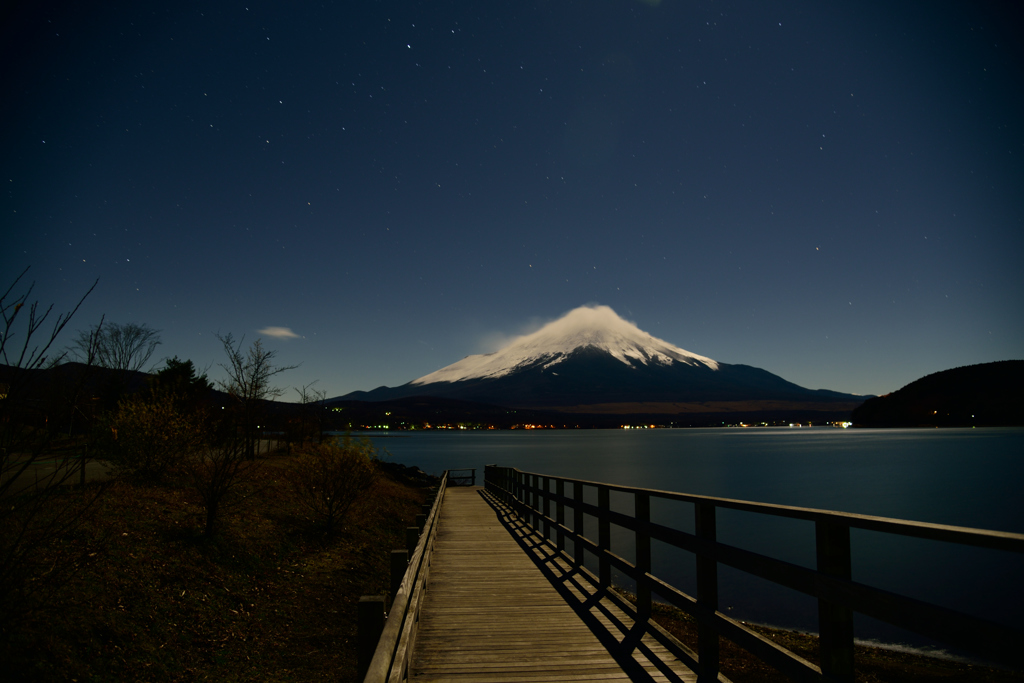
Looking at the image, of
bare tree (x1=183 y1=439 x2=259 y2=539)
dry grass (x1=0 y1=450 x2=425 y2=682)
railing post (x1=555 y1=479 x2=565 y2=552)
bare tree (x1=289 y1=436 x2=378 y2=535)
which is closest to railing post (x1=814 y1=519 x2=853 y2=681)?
railing post (x1=555 y1=479 x2=565 y2=552)

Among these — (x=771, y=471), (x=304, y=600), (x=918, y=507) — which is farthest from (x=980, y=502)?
(x=304, y=600)

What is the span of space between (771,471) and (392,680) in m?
92.2

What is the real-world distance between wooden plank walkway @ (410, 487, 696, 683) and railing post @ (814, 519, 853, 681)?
142cm

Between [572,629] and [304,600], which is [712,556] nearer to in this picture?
[572,629]

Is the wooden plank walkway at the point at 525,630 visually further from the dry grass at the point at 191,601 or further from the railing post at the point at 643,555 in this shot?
the dry grass at the point at 191,601

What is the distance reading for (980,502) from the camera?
49.0 m

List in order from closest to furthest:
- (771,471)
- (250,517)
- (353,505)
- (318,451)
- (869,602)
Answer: (869,602) → (250,517) → (318,451) → (353,505) → (771,471)

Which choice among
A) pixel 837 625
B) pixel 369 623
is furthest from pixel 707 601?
pixel 369 623

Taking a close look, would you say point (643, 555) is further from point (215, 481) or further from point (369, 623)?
point (215, 481)

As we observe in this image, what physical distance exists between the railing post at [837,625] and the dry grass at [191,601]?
8530mm

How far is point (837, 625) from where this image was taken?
3.01 m

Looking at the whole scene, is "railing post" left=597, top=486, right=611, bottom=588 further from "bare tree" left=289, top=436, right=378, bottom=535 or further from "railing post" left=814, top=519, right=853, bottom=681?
"bare tree" left=289, top=436, right=378, bottom=535

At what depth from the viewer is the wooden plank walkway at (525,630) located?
4422 millimetres

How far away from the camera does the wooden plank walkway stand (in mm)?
4422
